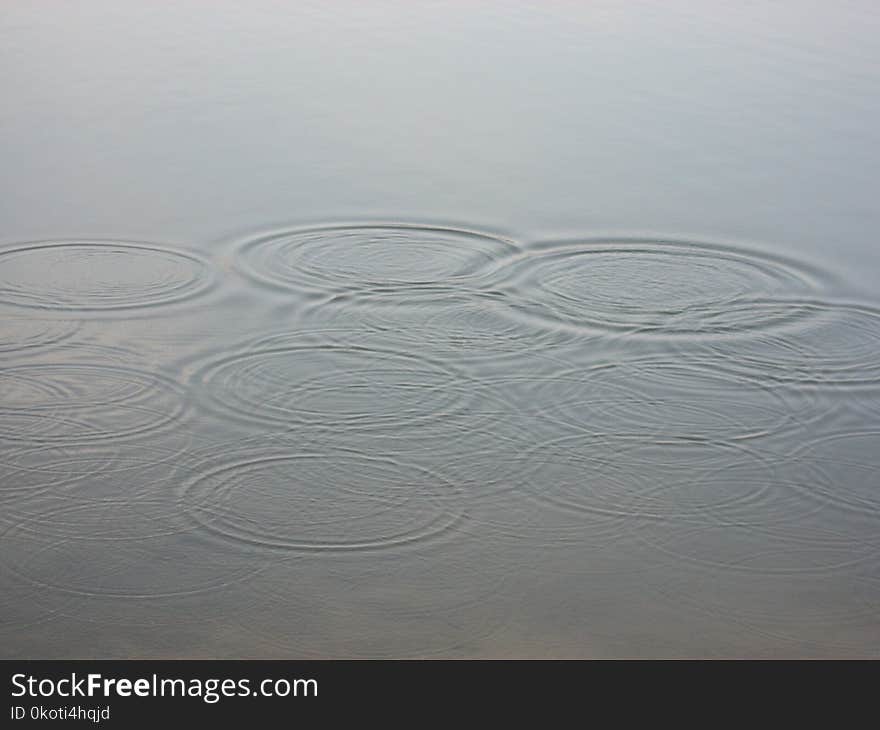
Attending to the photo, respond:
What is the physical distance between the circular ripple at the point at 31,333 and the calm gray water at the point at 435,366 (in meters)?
0.01

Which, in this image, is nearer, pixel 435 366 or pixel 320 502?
pixel 320 502

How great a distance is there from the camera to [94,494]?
9.64 feet

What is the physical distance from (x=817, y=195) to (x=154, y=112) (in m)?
2.43

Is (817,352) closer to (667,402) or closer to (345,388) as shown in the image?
(667,402)

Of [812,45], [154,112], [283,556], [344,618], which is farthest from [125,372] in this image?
[812,45]

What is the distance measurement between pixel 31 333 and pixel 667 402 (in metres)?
1.53

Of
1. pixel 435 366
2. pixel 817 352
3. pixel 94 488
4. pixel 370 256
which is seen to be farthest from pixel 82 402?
pixel 817 352

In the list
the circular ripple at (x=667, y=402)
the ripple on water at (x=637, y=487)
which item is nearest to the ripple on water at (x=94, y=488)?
the ripple on water at (x=637, y=487)

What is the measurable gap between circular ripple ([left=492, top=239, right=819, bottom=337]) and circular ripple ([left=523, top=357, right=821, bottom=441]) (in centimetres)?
22

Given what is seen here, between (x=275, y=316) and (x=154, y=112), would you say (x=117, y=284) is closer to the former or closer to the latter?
(x=275, y=316)

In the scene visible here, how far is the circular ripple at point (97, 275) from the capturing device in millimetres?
3764

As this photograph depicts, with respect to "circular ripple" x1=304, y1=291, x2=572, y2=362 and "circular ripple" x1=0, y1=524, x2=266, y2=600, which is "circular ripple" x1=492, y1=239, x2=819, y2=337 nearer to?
"circular ripple" x1=304, y1=291, x2=572, y2=362

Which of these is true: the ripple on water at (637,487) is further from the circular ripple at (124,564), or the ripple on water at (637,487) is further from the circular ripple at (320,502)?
the circular ripple at (124,564)

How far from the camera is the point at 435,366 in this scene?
3.49m
